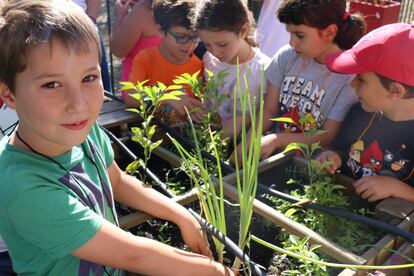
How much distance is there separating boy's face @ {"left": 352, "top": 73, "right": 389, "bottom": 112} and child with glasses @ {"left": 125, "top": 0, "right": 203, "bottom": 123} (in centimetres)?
95

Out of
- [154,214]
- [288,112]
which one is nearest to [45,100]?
[154,214]

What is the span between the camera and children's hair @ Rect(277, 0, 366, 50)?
2.04m

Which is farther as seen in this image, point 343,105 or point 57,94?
point 343,105

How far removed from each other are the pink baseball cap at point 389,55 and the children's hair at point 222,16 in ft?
2.61

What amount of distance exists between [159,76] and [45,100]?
5.36 ft

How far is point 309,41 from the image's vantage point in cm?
208

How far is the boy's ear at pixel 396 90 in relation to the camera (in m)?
1.62

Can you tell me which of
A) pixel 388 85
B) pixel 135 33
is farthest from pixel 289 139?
pixel 135 33

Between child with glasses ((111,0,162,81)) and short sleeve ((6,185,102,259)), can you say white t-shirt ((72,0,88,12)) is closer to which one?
child with glasses ((111,0,162,81))

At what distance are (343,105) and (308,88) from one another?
0.23 meters

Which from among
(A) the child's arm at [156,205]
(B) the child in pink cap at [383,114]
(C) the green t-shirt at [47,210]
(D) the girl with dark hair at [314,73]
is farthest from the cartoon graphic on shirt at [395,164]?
(C) the green t-shirt at [47,210]

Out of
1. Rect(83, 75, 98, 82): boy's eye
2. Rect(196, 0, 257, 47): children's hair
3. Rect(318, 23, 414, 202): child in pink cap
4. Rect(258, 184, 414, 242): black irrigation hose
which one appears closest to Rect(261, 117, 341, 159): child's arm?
Rect(318, 23, 414, 202): child in pink cap

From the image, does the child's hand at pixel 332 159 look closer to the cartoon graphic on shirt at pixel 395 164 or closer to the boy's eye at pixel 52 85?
the cartoon graphic on shirt at pixel 395 164

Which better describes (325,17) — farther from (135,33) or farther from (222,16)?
(135,33)
